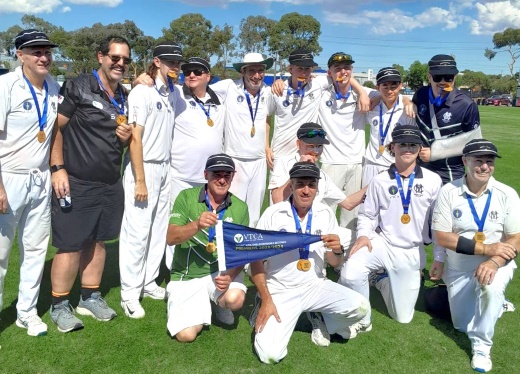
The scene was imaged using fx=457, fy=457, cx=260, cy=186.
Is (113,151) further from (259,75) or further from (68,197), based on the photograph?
(259,75)

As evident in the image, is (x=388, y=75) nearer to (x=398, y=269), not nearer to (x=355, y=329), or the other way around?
(x=398, y=269)

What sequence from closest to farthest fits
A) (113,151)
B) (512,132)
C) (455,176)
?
(113,151)
(455,176)
(512,132)

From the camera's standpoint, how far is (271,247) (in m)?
4.30

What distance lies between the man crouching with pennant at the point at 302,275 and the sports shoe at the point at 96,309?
1.63 meters

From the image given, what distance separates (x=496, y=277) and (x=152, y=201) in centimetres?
350

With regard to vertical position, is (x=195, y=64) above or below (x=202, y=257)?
above

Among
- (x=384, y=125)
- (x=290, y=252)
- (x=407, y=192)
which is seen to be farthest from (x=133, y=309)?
(x=384, y=125)

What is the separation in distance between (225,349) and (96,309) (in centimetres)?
149

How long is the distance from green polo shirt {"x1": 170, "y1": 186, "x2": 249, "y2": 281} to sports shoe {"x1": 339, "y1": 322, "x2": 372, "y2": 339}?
1.47 meters

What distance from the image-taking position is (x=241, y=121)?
5.91 metres

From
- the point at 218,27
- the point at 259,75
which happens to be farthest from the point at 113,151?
the point at 218,27

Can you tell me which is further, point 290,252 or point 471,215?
point 290,252

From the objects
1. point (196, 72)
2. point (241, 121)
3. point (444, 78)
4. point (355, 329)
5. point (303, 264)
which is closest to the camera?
point (303, 264)

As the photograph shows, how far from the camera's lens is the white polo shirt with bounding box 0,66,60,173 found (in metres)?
3.90
